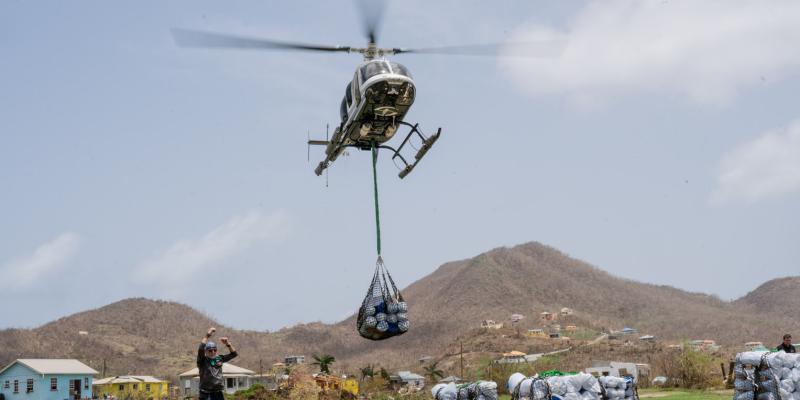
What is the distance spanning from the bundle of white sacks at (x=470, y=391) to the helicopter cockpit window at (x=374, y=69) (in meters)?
6.91

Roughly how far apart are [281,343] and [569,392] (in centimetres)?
11360

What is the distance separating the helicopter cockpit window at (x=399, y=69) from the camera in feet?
61.1

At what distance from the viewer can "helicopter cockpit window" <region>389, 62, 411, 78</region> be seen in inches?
733

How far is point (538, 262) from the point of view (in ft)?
582

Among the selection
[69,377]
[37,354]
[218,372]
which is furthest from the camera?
[37,354]

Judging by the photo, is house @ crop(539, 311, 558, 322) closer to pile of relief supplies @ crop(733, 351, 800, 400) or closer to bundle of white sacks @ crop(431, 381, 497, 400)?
bundle of white sacks @ crop(431, 381, 497, 400)

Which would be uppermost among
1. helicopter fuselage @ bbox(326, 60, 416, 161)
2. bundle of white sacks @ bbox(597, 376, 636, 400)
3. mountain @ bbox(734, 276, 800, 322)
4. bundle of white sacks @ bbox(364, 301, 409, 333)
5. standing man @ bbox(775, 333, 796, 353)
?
mountain @ bbox(734, 276, 800, 322)

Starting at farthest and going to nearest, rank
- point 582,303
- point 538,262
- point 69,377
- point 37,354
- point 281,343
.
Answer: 1. point 538,262
2. point 582,303
3. point 281,343
4. point 37,354
5. point 69,377

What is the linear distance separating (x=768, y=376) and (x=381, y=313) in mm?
7802

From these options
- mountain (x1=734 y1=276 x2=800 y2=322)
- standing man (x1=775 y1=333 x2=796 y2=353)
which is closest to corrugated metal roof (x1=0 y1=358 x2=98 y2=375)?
standing man (x1=775 y1=333 x2=796 y2=353)

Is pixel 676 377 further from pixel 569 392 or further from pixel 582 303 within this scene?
pixel 582 303

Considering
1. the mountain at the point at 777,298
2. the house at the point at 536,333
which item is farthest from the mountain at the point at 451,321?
the house at the point at 536,333

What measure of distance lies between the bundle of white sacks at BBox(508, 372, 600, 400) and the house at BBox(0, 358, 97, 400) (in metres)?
46.6

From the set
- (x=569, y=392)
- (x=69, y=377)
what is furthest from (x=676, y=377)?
(x=69, y=377)
